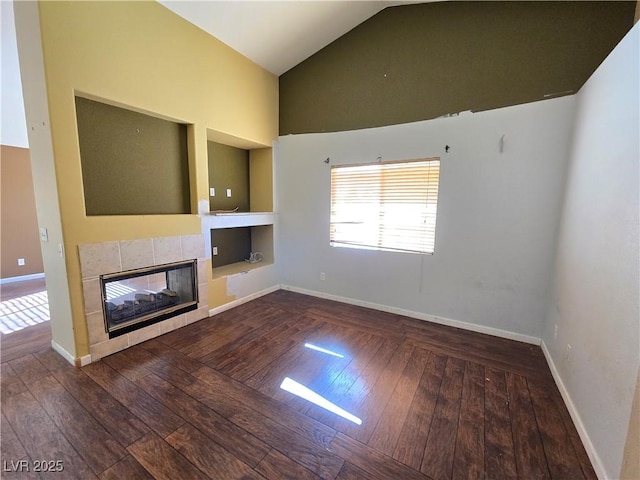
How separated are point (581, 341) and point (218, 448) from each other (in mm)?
2474

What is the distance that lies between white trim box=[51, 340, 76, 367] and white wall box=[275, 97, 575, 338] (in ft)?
9.92

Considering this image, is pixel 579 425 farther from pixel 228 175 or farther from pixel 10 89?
pixel 10 89

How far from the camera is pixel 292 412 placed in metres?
1.84

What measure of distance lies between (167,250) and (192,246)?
295mm

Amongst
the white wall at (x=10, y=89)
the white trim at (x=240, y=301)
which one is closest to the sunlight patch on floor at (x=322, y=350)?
the white trim at (x=240, y=301)

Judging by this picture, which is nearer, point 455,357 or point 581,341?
point 581,341

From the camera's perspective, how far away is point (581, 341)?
5.90ft

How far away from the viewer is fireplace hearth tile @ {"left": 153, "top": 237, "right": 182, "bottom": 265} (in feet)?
9.20

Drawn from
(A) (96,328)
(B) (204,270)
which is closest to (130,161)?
(B) (204,270)

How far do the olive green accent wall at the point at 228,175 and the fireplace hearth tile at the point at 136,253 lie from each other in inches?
50.9

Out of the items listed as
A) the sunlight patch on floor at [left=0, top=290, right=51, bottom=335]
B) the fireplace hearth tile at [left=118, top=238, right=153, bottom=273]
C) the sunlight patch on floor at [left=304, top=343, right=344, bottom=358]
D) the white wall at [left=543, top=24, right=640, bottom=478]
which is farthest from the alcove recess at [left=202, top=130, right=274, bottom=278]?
the white wall at [left=543, top=24, right=640, bottom=478]

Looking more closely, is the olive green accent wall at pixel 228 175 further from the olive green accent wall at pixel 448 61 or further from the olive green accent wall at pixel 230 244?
the olive green accent wall at pixel 448 61

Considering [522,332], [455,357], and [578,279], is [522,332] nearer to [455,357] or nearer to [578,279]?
[455,357]

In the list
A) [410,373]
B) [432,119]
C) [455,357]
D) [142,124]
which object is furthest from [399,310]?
[142,124]
